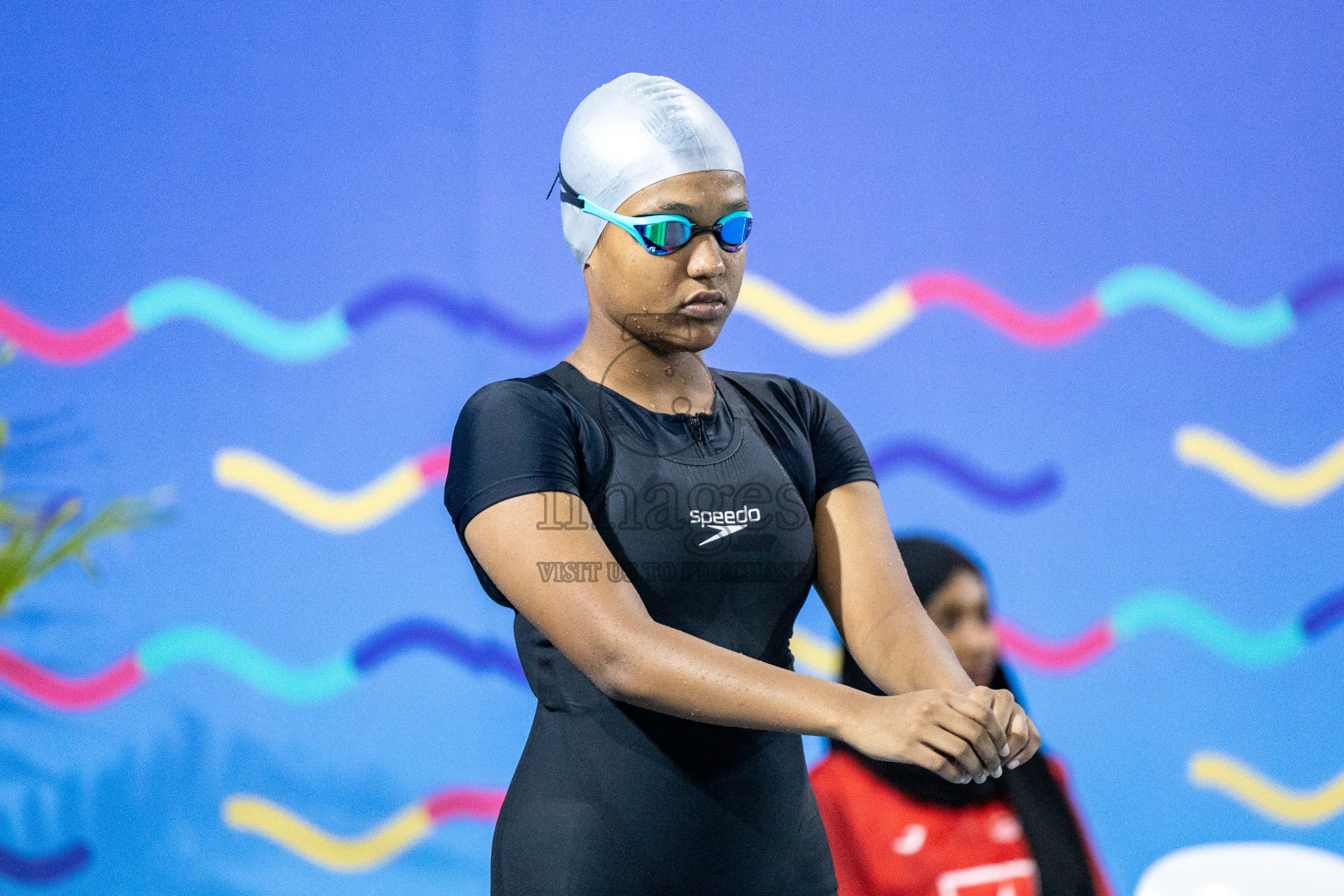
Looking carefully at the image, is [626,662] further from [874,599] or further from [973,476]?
[973,476]

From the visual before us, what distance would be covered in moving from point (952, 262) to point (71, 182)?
6.17 ft

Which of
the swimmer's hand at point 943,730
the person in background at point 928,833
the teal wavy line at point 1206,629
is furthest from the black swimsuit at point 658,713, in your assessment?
the teal wavy line at point 1206,629


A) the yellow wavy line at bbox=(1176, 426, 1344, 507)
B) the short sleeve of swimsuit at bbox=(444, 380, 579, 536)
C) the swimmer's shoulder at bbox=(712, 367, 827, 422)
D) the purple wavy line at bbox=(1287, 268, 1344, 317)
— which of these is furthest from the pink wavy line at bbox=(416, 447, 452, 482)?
the purple wavy line at bbox=(1287, 268, 1344, 317)

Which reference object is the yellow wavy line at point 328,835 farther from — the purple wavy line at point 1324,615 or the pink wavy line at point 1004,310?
the purple wavy line at point 1324,615

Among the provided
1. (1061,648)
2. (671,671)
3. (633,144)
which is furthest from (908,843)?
(633,144)

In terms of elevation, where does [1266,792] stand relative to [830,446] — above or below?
below

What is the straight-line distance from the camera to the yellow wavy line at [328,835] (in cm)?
234

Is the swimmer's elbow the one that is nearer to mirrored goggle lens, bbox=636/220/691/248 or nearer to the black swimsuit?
the black swimsuit

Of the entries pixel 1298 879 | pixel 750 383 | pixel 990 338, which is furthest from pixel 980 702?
pixel 990 338

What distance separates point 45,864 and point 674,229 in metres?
2.08

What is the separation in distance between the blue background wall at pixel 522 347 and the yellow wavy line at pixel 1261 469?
3 centimetres

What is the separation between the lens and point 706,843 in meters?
1.05

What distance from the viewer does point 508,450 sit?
993 millimetres

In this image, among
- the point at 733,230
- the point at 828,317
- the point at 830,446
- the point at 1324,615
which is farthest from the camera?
the point at 1324,615
